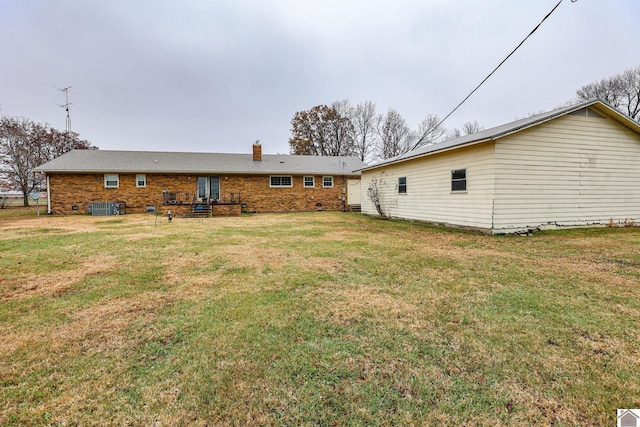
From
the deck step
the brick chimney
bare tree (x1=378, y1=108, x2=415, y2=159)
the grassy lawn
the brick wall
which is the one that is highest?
bare tree (x1=378, y1=108, x2=415, y2=159)

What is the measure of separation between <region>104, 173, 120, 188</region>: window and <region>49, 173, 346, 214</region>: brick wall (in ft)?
0.60

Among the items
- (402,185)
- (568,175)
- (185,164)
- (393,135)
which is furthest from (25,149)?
(393,135)

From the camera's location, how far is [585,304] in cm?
A: 321

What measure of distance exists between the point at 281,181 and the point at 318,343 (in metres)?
17.3

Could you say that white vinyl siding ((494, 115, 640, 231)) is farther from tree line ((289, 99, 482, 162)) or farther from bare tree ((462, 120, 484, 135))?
bare tree ((462, 120, 484, 135))

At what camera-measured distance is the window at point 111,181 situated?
54.5ft

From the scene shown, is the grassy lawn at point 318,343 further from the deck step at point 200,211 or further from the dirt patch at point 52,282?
the deck step at point 200,211

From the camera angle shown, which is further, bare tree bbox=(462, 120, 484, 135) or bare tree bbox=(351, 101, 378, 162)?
bare tree bbox=(462, 120, 484, 135)

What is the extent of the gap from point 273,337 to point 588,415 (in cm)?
218

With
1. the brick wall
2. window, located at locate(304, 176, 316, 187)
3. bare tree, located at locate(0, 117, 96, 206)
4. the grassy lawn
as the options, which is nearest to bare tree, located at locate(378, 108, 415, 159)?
the brick wall

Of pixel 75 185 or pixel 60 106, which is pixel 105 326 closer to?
pixel 75 185

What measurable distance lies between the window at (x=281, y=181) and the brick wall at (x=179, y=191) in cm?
28

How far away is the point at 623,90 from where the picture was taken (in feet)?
76.8

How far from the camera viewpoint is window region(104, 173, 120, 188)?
1661 cm
